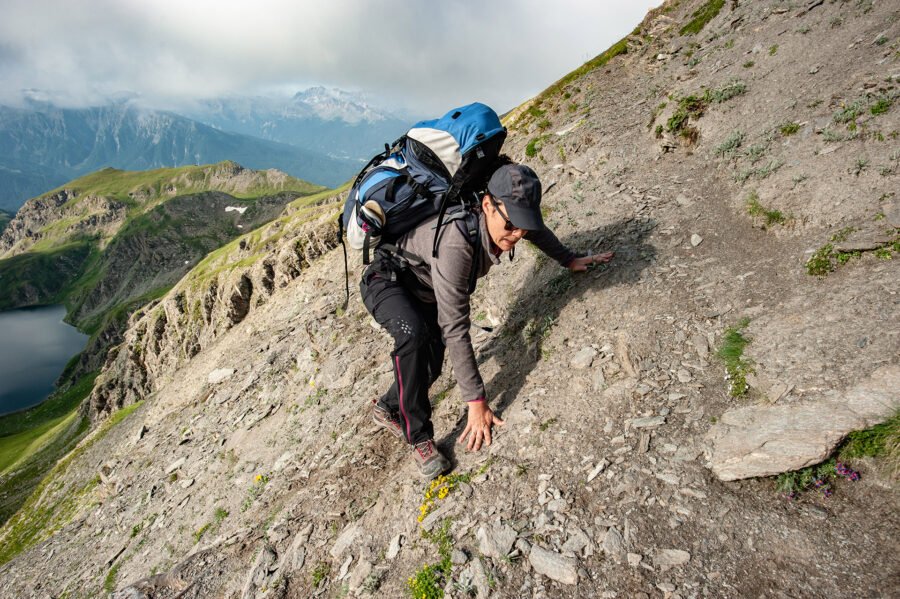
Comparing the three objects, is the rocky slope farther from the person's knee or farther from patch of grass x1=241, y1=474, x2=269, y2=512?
the person's knee

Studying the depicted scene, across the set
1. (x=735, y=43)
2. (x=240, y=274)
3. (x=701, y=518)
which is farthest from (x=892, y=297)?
(x=240, y=274)

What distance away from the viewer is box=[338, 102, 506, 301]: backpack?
18.6 feet

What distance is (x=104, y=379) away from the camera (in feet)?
281

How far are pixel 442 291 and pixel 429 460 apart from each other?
8.65 ft

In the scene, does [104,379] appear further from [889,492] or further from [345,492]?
[889,492]

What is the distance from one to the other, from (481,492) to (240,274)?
5794 cm

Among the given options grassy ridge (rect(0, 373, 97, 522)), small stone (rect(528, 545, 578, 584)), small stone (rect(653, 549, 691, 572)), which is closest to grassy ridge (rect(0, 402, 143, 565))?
grassy ridge (rect(0, 373, 97, 522))

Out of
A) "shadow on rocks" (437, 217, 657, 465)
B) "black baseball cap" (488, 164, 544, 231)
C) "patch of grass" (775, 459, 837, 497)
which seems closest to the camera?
"patch of grass" (775, 459, 837, 497)

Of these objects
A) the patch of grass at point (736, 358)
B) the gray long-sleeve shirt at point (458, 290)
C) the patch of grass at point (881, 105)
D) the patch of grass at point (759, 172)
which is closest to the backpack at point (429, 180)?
the gray long-sleeve shirt at point (458, 290)

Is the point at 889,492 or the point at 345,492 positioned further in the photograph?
the point at 345,492

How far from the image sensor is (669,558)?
4262 millimetres

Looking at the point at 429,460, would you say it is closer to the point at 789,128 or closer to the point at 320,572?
the point at 320,572

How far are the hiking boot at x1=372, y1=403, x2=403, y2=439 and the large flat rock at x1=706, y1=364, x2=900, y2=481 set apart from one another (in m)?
4.85

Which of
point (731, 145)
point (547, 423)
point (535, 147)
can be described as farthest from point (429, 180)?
point (535, 147)
